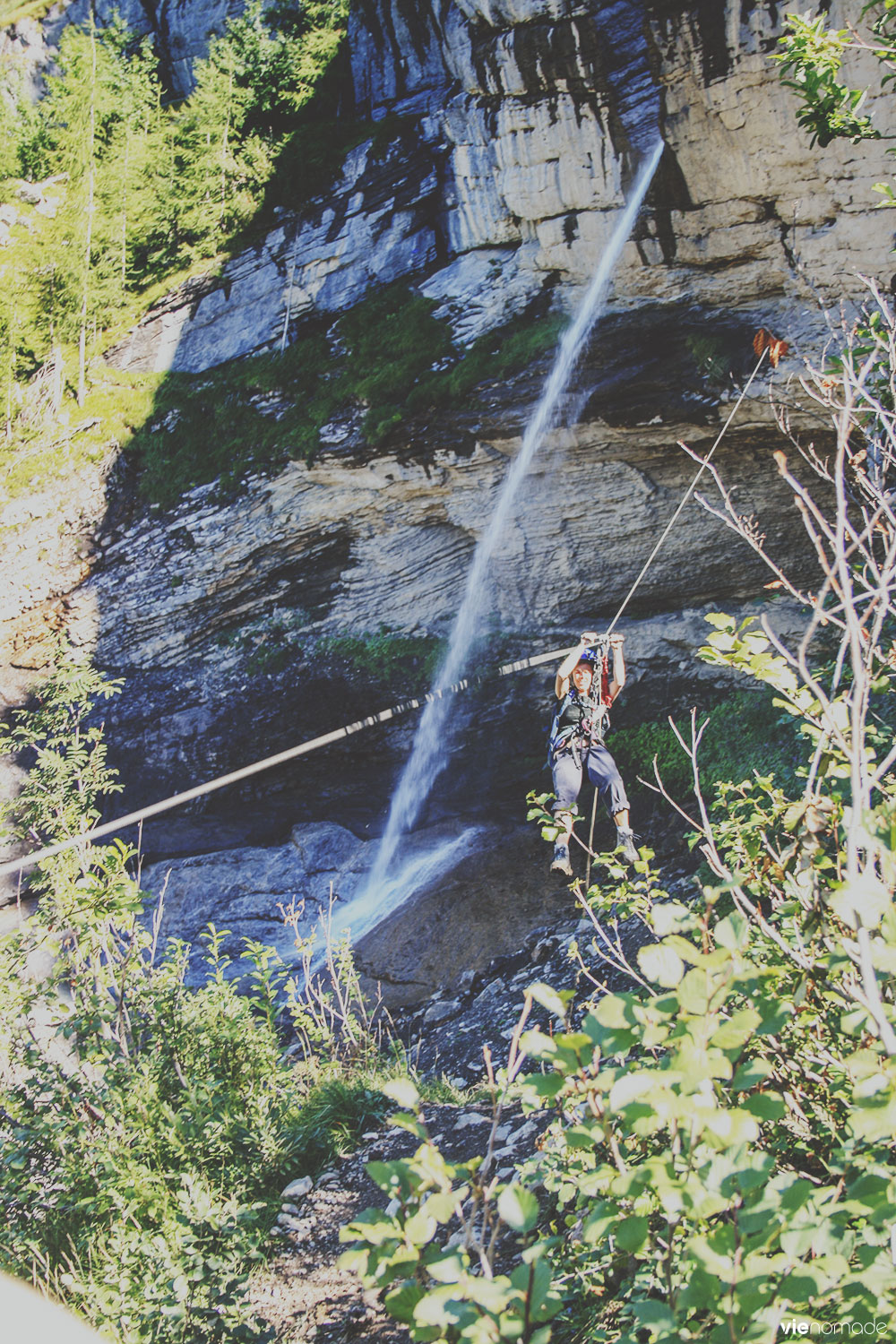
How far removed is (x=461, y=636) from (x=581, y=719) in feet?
15.0

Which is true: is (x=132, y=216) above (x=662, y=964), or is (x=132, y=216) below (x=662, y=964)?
above

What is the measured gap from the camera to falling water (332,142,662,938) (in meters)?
8.97

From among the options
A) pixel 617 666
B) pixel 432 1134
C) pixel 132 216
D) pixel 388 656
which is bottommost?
pixel 432 1134

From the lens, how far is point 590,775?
7.22 meters

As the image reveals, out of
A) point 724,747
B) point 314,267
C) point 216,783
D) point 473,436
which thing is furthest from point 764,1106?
point 314,267

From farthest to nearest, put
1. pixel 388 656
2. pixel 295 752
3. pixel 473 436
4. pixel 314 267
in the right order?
1. pixel 314 267
2. pixel 388 656
3. pixel 473 436
4. pixel 295 752

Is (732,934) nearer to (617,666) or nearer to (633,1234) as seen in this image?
(633,1234)

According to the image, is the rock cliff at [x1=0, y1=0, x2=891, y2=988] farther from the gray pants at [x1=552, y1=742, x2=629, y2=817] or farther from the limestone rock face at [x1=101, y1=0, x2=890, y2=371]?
the gray pants at [x1=552, y1=742, x2=629, y2=817]

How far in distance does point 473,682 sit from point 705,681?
3.00 m

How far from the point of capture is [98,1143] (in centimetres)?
383

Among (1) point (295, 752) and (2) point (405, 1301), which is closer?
(2) point (405, 1301)

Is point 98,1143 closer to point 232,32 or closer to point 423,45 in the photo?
point 423,45

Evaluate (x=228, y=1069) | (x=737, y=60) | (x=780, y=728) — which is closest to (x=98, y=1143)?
(x=228, y=1069)

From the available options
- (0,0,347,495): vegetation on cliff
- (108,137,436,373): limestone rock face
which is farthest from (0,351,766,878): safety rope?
(0,0,347,495): vegetation on cliff
